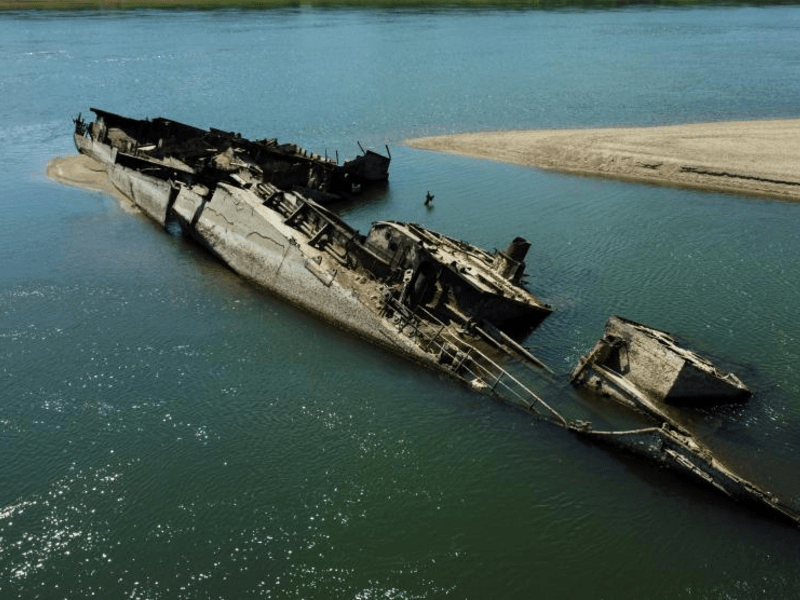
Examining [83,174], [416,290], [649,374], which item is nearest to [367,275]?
[416,290]

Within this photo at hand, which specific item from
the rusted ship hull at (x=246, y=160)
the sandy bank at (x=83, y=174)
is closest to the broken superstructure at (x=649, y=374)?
the rusted ship hull at (x=246, y=160)

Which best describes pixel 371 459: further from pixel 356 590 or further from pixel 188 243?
pixel 188 243

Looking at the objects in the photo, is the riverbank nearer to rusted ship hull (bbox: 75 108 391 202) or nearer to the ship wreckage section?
rusted ship hull (bbox: 75 108 391 202)

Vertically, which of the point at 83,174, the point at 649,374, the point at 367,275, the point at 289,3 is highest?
the point at 289,3

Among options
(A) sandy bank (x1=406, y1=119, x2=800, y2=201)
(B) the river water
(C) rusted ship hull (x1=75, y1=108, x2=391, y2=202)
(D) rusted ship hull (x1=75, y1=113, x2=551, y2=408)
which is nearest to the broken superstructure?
→ (B) the river water

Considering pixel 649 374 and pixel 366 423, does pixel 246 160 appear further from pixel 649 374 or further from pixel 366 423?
pixel 649 374

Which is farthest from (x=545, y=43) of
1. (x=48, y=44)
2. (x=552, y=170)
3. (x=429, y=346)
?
(x=429, y=346)
